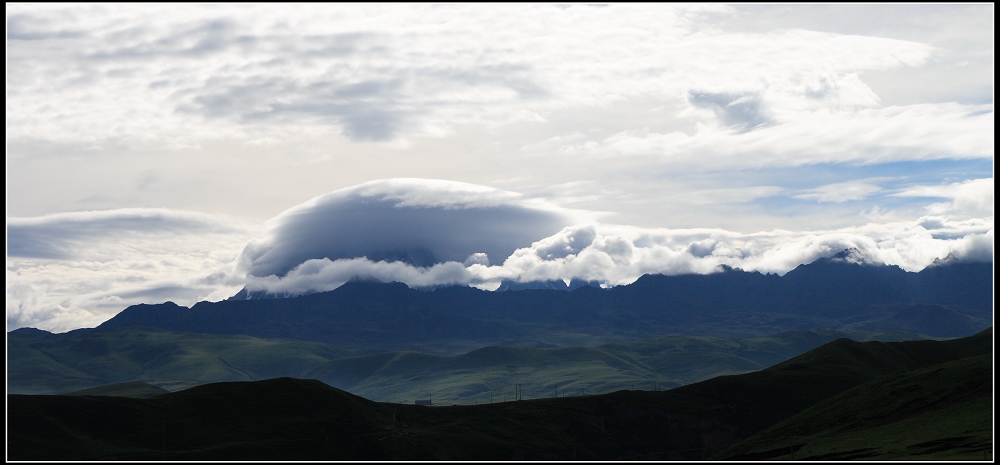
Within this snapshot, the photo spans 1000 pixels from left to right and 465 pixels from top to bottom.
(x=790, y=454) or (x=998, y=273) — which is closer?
(x=998, y=273)

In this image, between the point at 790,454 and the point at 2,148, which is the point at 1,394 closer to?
the point at 2,148

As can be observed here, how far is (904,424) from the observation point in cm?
19438

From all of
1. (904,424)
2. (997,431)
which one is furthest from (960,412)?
(997,431)

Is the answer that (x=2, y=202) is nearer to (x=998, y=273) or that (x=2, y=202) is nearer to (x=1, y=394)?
(x=1, y=394)

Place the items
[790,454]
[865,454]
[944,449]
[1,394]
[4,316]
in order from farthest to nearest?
[790,454] < [865,454] < [944,449] < [1,394] < [4,316]

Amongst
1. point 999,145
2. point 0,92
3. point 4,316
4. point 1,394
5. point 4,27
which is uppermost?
point 4,27

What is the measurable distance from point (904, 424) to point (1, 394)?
628ft

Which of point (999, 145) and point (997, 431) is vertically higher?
point (999, 145)

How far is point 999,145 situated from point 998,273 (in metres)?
6.22

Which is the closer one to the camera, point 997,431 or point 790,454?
point 997,431

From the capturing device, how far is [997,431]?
4525 cm

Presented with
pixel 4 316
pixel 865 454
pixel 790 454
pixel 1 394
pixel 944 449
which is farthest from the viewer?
pixel 790 454

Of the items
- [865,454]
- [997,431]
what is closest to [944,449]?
[865,454]

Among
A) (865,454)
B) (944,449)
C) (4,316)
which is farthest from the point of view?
(865,454)
